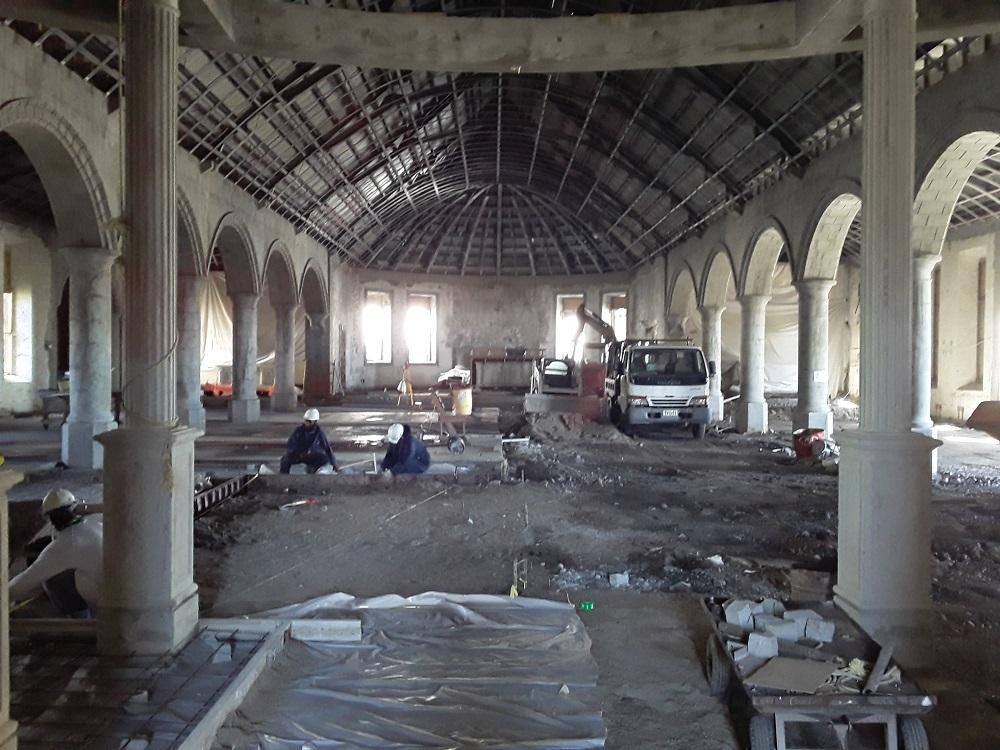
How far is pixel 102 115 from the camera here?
1003cm

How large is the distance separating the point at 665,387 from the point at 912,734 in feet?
41.2

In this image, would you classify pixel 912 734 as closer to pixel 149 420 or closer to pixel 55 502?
pixel 149 420

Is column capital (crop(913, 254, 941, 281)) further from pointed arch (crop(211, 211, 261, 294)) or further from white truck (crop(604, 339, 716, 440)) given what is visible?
pointed arch (crop(211, 211, 261, 294))

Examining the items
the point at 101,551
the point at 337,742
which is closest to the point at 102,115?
the point at 101,551

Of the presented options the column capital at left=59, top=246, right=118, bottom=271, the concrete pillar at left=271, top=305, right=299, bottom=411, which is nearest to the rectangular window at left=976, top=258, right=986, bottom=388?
the concrete pillar at left=271, top=305, right=299, bottom=411

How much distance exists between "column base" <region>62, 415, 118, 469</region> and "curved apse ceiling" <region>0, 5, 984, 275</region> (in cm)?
477

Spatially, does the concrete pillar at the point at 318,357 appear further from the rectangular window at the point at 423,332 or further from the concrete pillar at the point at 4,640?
the concrete pillar at the point at 4,640

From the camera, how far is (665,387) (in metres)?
15.7

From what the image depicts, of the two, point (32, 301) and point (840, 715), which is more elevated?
point (32, 301)

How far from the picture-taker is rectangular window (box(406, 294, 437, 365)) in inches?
1179

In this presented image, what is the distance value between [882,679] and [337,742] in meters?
2.64

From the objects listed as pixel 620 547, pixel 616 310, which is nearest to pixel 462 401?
pixel 620 547

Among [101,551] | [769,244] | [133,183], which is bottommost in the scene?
[101,551]

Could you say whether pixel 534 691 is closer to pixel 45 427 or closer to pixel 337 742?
pixel 337 742
